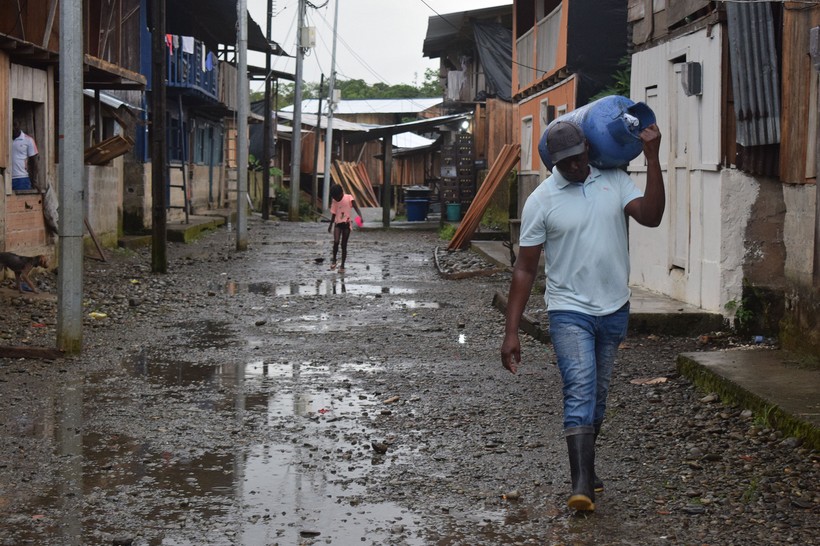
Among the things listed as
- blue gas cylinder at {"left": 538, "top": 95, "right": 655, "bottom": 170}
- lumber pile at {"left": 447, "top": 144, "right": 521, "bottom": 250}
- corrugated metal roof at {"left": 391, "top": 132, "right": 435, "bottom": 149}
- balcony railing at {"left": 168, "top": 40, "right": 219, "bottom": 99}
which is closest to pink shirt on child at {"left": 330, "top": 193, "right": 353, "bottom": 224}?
lumber pile at {"left": 447, "top": 144, "right": 521, "bottom": 250}

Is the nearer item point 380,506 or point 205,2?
point 380,506

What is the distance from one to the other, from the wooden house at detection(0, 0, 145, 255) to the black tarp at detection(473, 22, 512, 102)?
13829 mm

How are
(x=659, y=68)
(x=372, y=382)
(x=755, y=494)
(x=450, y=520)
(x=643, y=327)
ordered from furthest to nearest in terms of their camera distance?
1. (x=659, y=68)
2. (x=643, y=327)
3. (x=372, y=382)
4. (x=755, y=494)
5. (x=450, y=520)

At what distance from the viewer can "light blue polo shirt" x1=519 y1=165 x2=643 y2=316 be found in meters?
5.09

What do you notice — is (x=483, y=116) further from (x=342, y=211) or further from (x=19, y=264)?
(x=19, y=264)

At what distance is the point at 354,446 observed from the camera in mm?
6367

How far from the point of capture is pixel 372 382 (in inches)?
332

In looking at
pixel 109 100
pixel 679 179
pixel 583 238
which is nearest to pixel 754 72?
pixel 679 179

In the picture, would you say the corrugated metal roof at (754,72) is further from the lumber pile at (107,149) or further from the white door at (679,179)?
the lumber pile at (107,149)

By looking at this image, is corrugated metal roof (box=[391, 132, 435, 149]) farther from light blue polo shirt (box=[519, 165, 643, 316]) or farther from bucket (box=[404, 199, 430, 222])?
light blue polo shirt (box=[519, 165, 643, 316])

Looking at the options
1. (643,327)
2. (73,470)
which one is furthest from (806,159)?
(73,470)

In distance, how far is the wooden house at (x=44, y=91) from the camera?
14930 millimetres

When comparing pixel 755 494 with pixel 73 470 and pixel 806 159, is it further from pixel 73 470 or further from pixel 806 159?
pixel 806 159

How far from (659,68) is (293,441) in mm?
7685
